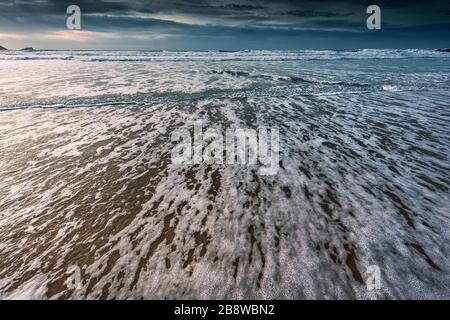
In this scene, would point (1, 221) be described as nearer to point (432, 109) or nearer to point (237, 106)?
point (237, 106)

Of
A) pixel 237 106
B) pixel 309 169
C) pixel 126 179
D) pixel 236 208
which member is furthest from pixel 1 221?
pixel 237 106

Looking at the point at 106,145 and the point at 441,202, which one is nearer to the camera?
the point at 441,202

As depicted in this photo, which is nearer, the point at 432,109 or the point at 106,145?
the point at 106,145

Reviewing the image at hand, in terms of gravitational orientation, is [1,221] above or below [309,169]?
below

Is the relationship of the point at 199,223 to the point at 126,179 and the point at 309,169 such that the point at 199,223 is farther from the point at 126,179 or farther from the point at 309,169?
the point at 309,169

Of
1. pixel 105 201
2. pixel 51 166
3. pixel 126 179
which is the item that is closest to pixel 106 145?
pixel 51 166
